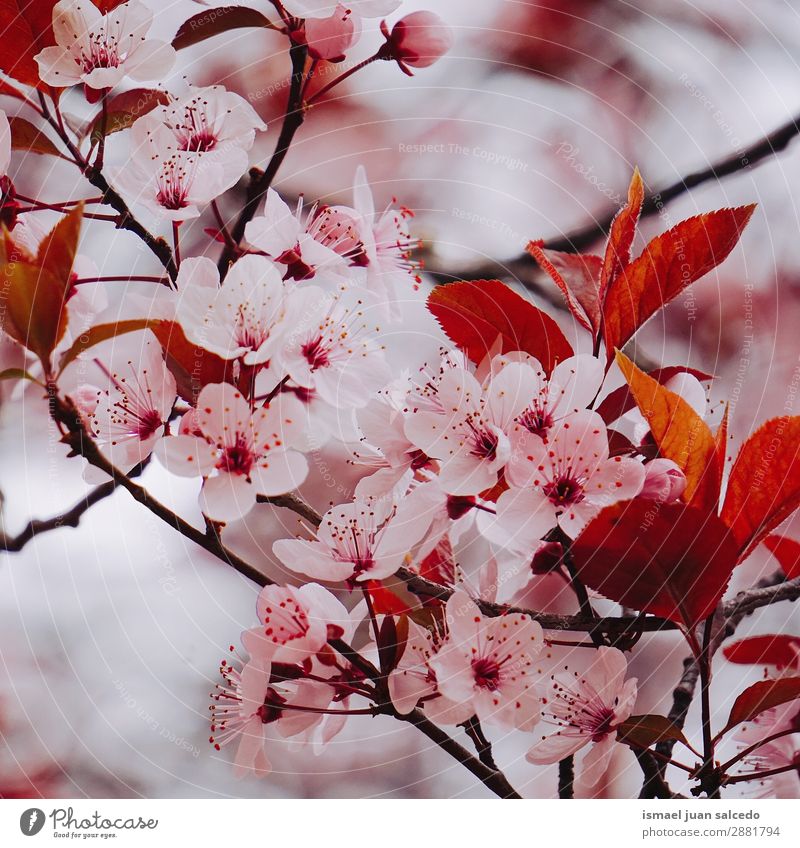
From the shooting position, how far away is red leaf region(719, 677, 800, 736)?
43 centimetres

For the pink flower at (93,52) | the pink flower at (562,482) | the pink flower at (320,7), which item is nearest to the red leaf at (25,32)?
the pink flower at (93,52)

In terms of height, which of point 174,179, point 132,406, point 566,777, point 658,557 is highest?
point 174,179

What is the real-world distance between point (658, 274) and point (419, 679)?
269 millimetres

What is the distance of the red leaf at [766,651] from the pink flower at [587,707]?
0.07 metres

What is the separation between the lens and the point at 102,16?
1.34 ft

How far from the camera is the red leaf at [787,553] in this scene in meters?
0.43

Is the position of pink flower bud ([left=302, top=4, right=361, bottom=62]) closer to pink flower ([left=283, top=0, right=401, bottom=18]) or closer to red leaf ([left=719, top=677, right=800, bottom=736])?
pink flower ([left=283, top=0, right=401, bottom=18])

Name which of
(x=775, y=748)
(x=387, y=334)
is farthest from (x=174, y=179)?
(x=775, y=748)

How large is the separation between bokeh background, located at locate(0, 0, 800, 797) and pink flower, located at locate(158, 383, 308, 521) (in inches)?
0.7

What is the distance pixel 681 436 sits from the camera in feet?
1.32
